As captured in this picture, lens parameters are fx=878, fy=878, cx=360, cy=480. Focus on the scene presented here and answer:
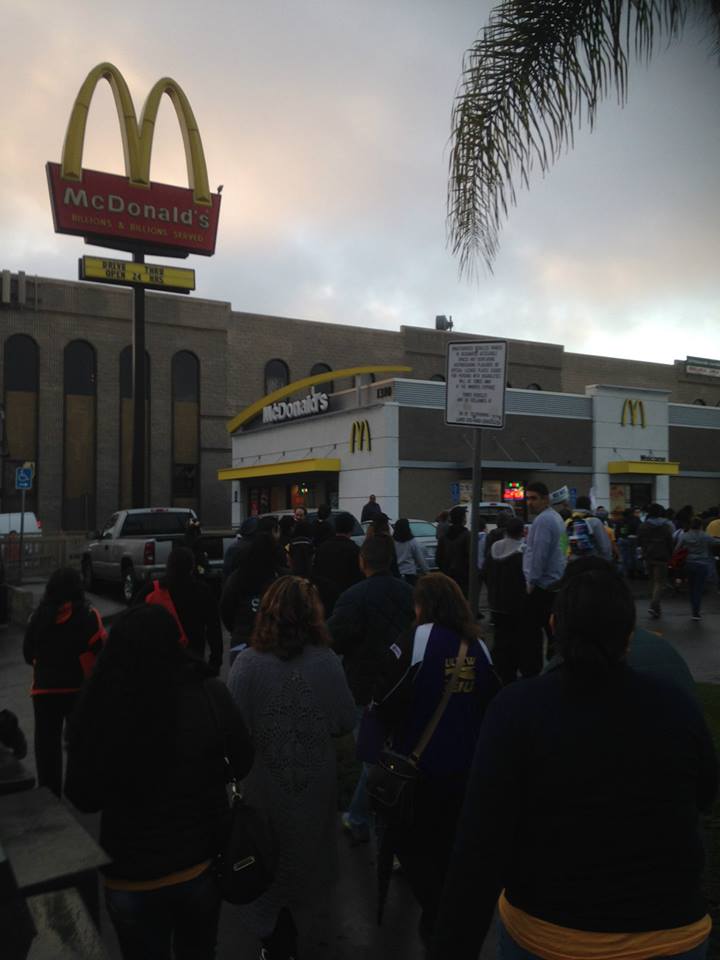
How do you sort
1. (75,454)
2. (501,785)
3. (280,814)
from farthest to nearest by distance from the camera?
(75,454) → (280,814) → (501,785)

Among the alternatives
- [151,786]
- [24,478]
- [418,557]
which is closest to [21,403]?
[24,478]

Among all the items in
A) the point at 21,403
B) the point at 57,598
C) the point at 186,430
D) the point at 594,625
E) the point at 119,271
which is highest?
the point at 119,271

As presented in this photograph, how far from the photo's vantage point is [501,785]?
6.69 feet

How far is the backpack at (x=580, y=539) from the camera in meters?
8.45

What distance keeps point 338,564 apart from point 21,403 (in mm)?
36257

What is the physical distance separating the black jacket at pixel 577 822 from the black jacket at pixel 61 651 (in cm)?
403

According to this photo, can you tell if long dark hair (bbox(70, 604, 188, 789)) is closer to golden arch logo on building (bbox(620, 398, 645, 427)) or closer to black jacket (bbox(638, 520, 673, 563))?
black jacket (bbox(638, 520, 673, 563))

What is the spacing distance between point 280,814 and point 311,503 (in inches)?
1198

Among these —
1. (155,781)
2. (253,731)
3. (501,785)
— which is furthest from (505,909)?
(253,731)

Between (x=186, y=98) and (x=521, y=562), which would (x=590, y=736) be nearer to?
(x=521, y=562)

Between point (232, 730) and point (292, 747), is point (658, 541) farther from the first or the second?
point (232, 730)

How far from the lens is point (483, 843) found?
2027 mm

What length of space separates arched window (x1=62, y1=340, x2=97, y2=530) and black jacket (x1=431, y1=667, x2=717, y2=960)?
4114 centimetres

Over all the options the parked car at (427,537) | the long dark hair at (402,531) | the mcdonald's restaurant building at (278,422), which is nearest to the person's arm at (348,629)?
the long dark hair at (402,531)
